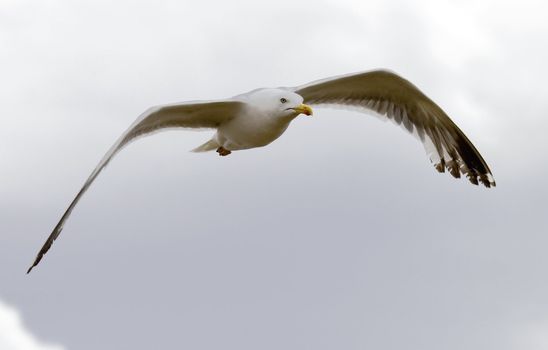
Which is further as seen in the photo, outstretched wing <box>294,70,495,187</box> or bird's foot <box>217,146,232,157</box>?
outstretched wing <box>294,70,495,187</box>

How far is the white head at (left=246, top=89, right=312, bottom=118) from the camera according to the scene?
1101cm

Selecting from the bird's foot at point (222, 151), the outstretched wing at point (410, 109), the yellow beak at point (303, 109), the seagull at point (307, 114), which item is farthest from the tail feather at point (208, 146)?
the yellow beak at point (303, 109)

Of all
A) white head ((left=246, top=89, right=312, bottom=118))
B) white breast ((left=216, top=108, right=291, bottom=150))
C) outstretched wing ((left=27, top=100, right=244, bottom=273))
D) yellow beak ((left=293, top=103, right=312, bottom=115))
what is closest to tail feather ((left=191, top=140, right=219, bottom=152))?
outstretched wing ((left=27, top=100, right=244, bottom=273))

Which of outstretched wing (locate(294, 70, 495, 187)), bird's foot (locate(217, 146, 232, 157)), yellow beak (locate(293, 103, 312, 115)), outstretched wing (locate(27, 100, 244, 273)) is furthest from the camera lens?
outstretched wing (locate(294, 70, 495, 187))

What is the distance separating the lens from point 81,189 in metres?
11.1

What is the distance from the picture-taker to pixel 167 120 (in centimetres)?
1187

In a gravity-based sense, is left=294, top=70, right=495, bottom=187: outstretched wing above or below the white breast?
above

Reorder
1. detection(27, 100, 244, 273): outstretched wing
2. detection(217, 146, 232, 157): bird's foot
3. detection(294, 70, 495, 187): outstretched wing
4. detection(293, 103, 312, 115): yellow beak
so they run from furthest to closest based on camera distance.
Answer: detection(294, 70, 495, 187): outstretched wing < detection(217, 146, 232, 157): bird's foot < detection(27, 100, 244, 273): outstretched wing < detection(293, 103, 312, 115): yellow beak

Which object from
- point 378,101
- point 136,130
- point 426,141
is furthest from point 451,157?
point 136,130

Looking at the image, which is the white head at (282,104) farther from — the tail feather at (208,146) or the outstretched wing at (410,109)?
the tail feather at (208,146)

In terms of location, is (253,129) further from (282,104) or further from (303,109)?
(303,109)

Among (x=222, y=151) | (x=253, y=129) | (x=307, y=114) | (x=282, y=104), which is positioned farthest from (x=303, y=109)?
(x=222, y=151)

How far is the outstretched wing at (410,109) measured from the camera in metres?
12.8

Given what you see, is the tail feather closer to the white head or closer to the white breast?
the white breast
